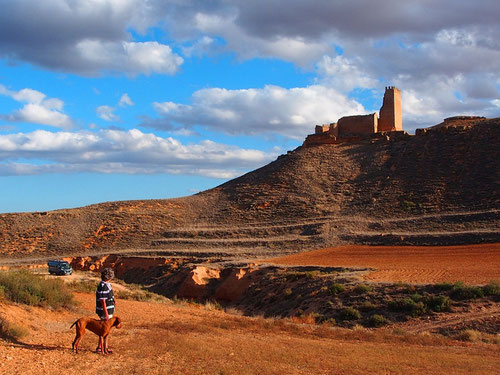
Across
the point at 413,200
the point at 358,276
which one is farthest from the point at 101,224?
the point at 358,276

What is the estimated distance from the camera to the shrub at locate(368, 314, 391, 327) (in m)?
16.0

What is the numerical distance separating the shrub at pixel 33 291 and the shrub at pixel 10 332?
9.43ft

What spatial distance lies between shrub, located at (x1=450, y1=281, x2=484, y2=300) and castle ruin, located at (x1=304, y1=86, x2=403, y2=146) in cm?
3425

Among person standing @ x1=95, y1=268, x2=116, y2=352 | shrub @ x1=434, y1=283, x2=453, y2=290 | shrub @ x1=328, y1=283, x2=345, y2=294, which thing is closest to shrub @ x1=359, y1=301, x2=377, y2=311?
shrub @ x1=328, y1=283, x2=345, y2=294

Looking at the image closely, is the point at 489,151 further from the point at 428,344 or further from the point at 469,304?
the point at 428,344

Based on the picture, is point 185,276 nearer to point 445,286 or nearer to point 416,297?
point 416,297

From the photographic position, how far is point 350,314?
17109 mm

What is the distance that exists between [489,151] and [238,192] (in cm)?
2120

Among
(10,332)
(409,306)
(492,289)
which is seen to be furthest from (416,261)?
(10,332)

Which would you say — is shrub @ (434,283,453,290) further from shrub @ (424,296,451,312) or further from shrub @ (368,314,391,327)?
shrub @ (368,314,391,327)

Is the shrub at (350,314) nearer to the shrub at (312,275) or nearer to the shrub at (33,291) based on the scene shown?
the shrub at (312,275)

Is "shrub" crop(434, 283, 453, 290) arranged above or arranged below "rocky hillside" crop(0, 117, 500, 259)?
below

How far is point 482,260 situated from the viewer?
26438 mm

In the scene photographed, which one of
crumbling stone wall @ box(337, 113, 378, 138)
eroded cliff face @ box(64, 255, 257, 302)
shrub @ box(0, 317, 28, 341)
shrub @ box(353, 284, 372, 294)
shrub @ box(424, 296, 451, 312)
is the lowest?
eroded cliff face @ box(64, 255, 257, 302)
